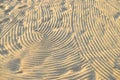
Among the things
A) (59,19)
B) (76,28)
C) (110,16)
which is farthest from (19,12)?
(110,16)

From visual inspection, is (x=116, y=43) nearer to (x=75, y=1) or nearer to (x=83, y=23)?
(x=83, y=23)

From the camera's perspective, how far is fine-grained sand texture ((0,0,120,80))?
727cm

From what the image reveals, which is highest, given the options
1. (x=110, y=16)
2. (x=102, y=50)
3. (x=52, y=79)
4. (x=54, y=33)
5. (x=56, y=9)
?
(x=56, y=9)

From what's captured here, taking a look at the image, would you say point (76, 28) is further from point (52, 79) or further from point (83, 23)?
point (52, 79)

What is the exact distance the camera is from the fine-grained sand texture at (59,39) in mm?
7266

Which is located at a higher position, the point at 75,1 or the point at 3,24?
the point at 75,1

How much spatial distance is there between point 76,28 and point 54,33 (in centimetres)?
72

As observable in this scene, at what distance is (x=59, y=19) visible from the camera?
9.15 m

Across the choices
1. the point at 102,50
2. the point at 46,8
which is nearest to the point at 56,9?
the point at 46,8

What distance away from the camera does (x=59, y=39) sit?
8.28m

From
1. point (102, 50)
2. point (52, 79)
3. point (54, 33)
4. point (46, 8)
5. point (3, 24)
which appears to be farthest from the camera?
point (46, 8)

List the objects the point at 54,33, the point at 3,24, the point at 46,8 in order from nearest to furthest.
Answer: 1. the point at 54,33
2. the point at 3,24
3. the point at 46,8

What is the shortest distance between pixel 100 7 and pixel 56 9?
151cm

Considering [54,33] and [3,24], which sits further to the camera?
[3,24]
